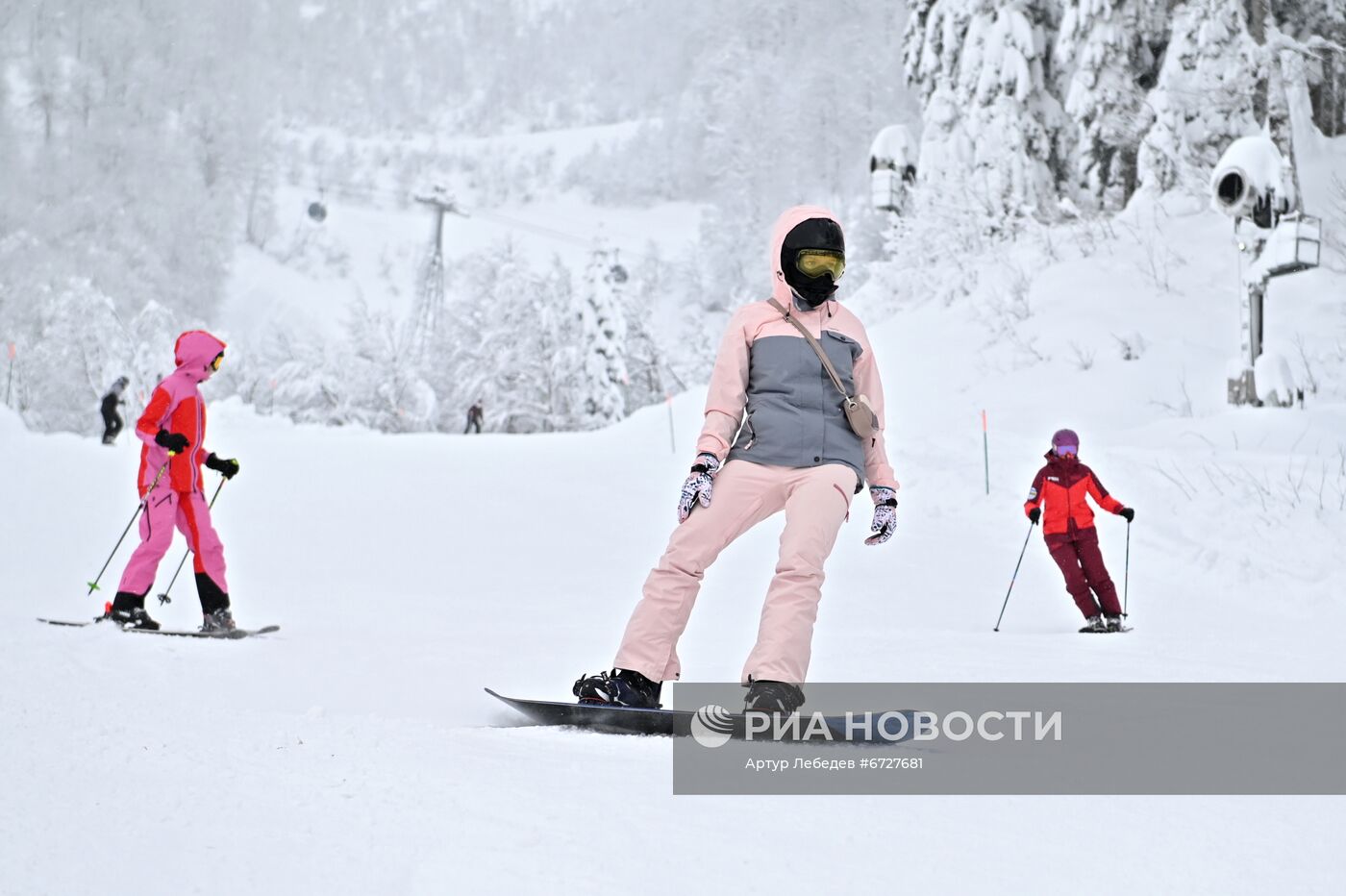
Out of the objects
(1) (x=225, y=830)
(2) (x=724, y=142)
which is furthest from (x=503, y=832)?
(2) (x=724, y=142)

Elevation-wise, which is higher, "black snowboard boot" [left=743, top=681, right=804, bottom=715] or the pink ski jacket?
the pink ski jacket

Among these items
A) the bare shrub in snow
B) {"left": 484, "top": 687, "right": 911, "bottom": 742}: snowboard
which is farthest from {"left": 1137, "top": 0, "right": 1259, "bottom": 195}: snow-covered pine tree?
{"left": 484, "top": 687, "right": 911, "bottom": 742}: snowboard

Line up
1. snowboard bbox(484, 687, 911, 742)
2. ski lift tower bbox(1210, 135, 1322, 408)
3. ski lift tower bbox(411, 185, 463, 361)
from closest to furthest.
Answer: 1. snowboard bbox(484, 687, 911, 742)
2. ski lift tower bbox(1210, 135, 1322, 408)
3. ski lift tower bbox(411, 185, 463, 361)

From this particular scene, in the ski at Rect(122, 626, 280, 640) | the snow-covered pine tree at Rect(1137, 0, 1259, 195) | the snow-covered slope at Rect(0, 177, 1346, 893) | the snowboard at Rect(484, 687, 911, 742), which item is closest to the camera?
the snow-covered slope at Rect(0, 177, 1346, 893)

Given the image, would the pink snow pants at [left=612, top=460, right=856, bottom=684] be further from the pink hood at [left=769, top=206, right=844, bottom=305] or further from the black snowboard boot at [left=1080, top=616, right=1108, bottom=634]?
the black snowboard boot at [left=1080, top=616, right=1108, bottom=634]

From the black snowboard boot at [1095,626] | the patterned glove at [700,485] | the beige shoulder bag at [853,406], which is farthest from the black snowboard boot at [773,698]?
the black snowboard boot at [1095,626]

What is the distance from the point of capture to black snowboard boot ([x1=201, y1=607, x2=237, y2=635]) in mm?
6340

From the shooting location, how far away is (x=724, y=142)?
63.3 metres

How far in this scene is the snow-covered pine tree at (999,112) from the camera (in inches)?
887

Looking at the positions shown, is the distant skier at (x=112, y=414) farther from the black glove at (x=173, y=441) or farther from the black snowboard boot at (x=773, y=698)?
the black snowboard boot at (x=773, y=698)

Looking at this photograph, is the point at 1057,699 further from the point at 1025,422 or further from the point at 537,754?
the point at 1025,422

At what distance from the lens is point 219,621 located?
21.0 feet

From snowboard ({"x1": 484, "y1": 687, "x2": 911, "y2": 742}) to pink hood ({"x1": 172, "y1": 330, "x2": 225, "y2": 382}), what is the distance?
143 inches

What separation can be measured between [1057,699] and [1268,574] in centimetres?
530
